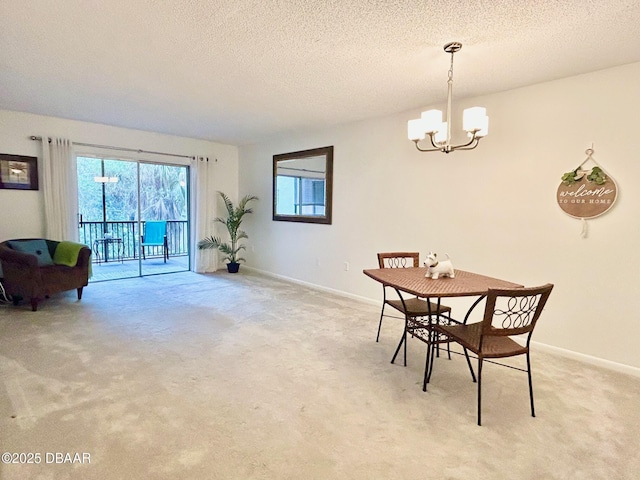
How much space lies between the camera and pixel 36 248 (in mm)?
4504

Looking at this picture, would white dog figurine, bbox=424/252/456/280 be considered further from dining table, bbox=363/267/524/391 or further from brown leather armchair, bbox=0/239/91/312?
brown leather armchair, bbox=0/239/91/312

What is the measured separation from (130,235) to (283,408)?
5.97 metres

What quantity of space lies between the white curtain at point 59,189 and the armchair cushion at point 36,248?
350 mm

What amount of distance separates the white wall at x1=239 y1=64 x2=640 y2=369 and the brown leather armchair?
3.57 meters

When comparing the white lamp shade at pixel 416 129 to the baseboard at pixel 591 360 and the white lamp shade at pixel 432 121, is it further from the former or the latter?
the baseboard at pixel 591 360

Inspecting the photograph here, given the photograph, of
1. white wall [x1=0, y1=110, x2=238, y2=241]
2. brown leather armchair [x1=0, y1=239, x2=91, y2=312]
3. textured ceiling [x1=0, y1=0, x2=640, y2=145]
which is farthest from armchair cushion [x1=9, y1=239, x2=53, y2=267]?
textured ceiling [x1=0, y1=0, x2=640, y2=145]

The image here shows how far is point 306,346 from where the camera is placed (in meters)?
3.17

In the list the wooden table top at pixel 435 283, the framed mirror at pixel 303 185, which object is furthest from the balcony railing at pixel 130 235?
the wooden table top at pixel 435 283

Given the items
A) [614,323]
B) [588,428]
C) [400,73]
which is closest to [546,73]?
[400,73]

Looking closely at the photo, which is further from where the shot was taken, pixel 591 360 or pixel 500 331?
pixel 591 360

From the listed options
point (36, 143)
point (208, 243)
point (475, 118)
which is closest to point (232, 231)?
point (208, 243)

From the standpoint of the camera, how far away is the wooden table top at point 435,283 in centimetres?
224

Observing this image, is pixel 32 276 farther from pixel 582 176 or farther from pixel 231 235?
pixel 582 176

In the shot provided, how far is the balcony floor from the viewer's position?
5998 millimetres
